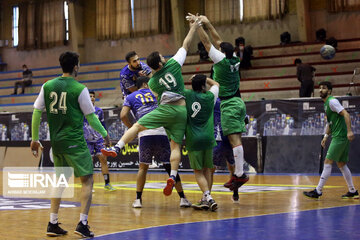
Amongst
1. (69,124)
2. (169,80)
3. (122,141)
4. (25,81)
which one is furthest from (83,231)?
(25,81)

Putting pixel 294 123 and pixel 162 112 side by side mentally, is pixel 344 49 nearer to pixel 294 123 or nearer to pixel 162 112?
pixel 294 123

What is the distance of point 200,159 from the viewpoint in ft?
Answer: 24.7

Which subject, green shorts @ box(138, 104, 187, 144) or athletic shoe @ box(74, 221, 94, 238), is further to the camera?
green shorts @ box(138, 104, 187, 144)

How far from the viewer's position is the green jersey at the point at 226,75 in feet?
26.5

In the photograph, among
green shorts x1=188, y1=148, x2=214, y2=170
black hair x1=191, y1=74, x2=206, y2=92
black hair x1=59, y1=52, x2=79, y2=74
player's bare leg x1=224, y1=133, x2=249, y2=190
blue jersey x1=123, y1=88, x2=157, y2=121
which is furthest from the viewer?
blue jersey x1=123, y1=88, x2=157, y2=121

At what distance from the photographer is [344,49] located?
2230 centimetres

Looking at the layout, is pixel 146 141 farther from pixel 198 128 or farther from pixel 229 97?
pixel 229 97

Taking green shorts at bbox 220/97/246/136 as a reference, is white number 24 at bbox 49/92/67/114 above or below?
above

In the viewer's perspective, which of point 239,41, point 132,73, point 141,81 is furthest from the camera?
point 239,41

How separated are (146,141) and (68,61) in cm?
265

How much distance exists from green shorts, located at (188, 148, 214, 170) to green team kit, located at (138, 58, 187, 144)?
0.98 feet

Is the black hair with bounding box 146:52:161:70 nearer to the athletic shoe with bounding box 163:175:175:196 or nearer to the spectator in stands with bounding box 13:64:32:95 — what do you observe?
the athletic shoe with bounding box 163:175:175:196

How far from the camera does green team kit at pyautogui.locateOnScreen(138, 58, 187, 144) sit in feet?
23.9

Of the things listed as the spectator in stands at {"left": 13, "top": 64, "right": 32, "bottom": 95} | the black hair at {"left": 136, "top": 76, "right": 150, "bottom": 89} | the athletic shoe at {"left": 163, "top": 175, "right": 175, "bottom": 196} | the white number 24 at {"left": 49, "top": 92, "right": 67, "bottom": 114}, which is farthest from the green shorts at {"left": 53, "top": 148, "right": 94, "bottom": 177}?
the spectator in stands at {"left": 13, "top": 64, "right": 32, "bottom": 95}
